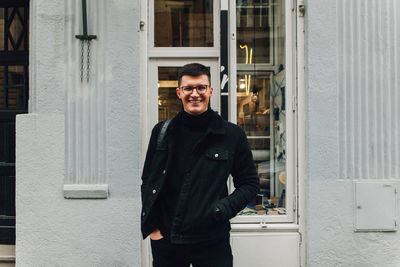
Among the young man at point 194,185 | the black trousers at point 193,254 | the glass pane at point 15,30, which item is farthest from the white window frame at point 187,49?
the black trousers at point 193,254

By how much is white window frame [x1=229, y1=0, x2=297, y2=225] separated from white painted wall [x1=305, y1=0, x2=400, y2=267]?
215 mm

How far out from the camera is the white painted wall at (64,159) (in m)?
4.09

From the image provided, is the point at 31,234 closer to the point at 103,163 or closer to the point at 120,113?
the point at 103,163

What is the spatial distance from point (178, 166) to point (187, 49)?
224 centimetres

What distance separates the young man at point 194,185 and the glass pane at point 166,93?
174cm

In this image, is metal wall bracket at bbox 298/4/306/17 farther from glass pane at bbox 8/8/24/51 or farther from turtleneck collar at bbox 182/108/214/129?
glass pane at bbox 8/8/24/51

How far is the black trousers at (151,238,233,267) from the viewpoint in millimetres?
2576

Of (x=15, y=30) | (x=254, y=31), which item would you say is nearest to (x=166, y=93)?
(x=254, y=31)

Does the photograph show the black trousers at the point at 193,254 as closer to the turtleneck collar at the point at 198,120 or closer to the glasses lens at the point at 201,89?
the turtleneck collar at the point at 198,120

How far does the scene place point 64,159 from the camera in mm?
4117

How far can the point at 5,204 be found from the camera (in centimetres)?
465

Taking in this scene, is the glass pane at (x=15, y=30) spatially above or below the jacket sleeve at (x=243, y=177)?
above

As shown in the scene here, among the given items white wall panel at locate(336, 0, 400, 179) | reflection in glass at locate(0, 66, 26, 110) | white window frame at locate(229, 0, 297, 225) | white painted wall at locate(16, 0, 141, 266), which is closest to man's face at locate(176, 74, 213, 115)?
white painted wall at locate(16, 0, 141, 266)

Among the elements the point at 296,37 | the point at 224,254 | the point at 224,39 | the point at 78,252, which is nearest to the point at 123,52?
the point at 224,39
